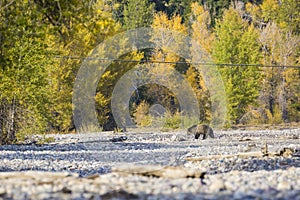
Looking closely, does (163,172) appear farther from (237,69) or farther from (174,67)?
(174,67)

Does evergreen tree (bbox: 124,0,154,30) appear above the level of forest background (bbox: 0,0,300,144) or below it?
above

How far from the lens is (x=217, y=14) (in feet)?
247

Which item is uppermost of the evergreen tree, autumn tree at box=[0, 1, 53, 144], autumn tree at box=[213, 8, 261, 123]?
the evergreen tree

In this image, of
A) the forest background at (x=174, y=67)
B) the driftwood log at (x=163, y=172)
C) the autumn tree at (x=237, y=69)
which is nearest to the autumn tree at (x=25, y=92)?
the forest background at (x=174, y=67)

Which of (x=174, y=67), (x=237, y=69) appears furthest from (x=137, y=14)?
(x=237, y=69)

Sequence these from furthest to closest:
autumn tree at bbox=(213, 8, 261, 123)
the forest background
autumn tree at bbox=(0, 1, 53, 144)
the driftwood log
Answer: autumn tree at bbox=(213, 8, 261, 123)
the forest background
autumn tree at bbox=(0, 1, 53, 144)
the driftwood log

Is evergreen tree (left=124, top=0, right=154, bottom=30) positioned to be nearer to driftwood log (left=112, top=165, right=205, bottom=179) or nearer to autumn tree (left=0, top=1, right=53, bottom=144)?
autumn tree (left=0, top=1, right=53, bottom=144)

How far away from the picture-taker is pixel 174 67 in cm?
6153

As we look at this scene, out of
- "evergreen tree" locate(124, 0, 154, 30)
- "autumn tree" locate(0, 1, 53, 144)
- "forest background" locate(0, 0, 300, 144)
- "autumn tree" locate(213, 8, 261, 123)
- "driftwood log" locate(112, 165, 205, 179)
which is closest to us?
"driftwood log" locate(112, 165, 205, 179)

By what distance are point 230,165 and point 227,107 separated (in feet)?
127

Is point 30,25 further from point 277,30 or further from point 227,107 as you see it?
point 277,30

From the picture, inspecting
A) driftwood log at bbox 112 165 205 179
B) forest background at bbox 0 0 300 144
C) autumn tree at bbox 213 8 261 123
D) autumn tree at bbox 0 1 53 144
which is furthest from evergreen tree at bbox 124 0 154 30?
driftwood log at bbox 112 165 205 179

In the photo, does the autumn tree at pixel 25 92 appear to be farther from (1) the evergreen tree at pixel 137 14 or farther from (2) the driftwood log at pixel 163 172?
(1) the evergreen tree at pixel 137 14

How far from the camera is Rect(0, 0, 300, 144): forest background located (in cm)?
2276
